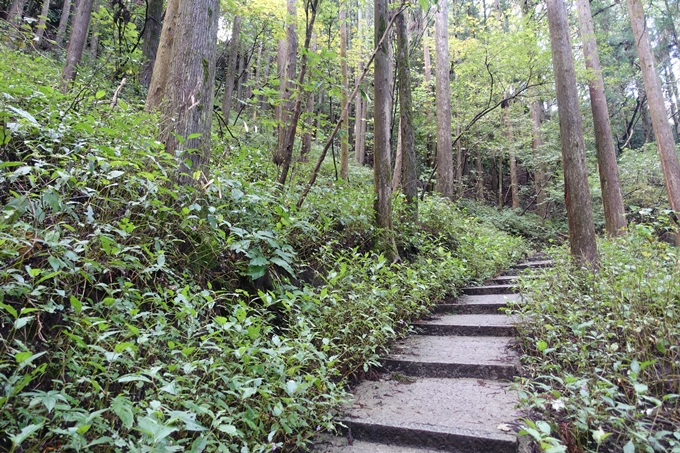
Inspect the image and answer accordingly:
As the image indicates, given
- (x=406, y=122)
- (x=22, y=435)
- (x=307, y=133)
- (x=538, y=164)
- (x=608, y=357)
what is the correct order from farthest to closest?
(x=538, y=164) → (x=307, y=133) → (x=406, y=122) → (x=608, y=357) → (x=22, y=435)

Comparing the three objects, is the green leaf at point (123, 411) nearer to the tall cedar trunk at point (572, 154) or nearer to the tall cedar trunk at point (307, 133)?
the tall cedar trunk at point (307, 133)

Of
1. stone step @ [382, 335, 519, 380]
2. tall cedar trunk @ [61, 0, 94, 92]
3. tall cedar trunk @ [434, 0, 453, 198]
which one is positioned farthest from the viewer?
tall cedar trunk @ [434, 0, 453, 198]

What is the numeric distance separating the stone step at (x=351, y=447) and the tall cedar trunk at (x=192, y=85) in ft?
9.00

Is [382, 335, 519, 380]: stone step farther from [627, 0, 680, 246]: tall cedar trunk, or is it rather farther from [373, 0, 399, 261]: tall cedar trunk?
[627, 0, 680, 246]: tall cedar trunk

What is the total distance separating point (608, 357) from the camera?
8.80 ft

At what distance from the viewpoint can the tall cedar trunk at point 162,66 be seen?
14.9 feet

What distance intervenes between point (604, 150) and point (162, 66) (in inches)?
424

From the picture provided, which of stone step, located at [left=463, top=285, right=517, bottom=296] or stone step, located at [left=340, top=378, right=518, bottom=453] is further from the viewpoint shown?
stone step, located at [left=463, top=285, right=517, bottom=296]

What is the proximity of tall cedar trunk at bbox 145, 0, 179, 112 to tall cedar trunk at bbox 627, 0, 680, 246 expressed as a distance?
11858 millimetres

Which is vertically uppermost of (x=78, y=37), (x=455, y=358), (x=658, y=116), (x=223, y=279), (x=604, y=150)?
(x=78, y=37)

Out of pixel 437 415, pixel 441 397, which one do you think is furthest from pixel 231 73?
pixel 437 415

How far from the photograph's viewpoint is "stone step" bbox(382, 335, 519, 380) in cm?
346

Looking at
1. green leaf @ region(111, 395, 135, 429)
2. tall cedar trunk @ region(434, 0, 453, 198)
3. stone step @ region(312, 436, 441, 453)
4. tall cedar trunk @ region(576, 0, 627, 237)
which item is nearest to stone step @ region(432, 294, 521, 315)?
stone step @ region(312, 436, 441, 453)

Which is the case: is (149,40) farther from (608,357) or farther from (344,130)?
(608,357)
